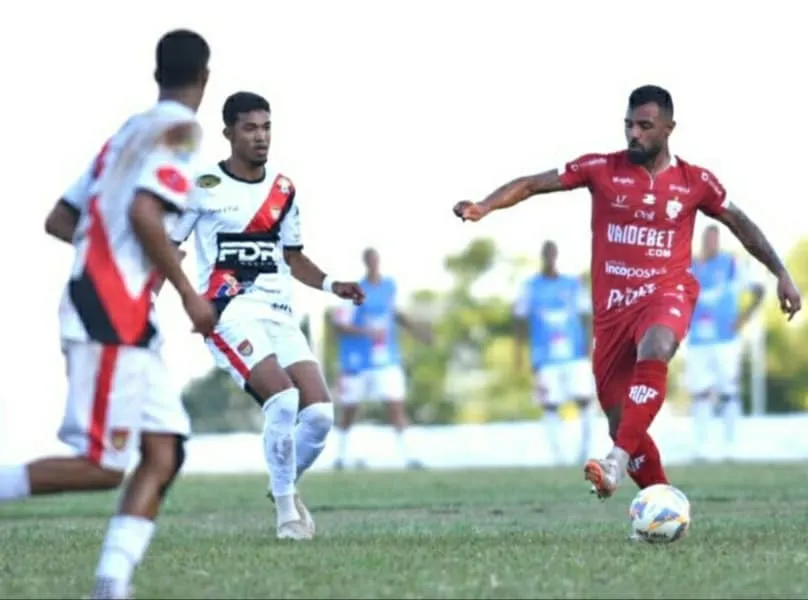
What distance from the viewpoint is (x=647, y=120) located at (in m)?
10.6

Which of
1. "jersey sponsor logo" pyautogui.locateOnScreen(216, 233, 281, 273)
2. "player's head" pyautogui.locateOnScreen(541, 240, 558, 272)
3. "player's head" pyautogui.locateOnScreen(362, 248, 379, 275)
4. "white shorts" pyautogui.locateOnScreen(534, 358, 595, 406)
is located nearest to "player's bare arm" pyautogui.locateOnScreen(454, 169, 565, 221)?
"jersey sponsor logo" pyautogui.locateOnScreen(216, 233, 281, 273)

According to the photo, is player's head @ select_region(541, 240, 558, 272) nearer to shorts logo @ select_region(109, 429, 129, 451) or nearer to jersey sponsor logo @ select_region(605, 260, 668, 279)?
jersey sponsor logo @ select_region(605, 260, 668, 279)

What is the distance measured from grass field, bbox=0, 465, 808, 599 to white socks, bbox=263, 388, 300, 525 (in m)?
0.23

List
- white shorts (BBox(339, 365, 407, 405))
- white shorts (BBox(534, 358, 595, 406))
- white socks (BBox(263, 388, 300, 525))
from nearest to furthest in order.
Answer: white socks (BBox(263, 388, 300, 525))
white shorts (BBox(534, 358, 595, 406))
white shorts (BBox(339, 365, 407, 405))

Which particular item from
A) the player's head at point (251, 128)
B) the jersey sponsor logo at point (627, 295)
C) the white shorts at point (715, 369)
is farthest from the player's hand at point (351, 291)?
the white shorts at point (715, 369)

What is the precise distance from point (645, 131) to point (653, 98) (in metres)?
0.18

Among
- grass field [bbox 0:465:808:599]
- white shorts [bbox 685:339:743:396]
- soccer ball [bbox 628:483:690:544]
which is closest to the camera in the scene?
grass field [bbox 0:465:808:599]

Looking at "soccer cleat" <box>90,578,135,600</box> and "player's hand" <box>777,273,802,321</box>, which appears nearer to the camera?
"soccer cleat" <box>90,578,135,600</box>

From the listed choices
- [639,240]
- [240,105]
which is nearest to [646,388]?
[639,240]

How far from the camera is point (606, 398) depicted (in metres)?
10.9

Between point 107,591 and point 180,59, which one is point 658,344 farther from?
point 107,591

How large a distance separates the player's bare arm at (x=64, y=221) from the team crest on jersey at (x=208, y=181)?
10.7 ft

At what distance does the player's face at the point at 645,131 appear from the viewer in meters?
10.6

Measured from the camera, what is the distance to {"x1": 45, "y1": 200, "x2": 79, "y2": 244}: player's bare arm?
Answer: 25.1 feet
